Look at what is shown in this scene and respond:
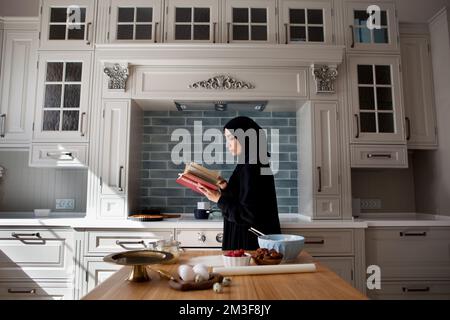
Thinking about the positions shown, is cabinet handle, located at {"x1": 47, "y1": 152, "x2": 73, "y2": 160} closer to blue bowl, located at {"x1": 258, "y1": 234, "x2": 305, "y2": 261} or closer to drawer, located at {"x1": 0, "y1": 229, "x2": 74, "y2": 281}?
drawer, located at {"x1": 0, "y1": 229, "x2": 74, "y2": 281}

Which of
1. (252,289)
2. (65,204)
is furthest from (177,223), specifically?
(252,289)

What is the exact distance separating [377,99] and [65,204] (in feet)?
10.3

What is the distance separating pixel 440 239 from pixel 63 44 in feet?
12.0

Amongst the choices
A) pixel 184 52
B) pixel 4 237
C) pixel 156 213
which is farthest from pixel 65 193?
pixel 184 52

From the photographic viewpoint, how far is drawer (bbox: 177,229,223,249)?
246cm

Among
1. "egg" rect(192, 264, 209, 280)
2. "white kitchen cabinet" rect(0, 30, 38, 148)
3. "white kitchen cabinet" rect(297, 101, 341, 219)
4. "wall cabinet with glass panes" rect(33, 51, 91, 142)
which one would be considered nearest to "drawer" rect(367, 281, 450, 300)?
"white kitchen cabinet" rect(297, 101, 341, 219)

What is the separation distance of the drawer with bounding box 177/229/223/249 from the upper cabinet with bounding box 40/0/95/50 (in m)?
1.89

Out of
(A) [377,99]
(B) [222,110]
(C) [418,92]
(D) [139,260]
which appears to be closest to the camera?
(D) [139,260]

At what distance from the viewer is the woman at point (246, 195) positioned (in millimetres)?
1805

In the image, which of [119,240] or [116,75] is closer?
[119,240]

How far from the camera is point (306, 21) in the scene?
112 inches

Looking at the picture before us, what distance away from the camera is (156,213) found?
2893 millimetres

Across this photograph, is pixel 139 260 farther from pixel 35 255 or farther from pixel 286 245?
pixel 35 255

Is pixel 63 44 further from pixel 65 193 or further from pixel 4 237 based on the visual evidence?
pixel 4 237
